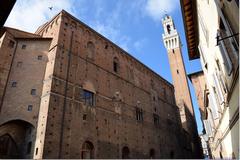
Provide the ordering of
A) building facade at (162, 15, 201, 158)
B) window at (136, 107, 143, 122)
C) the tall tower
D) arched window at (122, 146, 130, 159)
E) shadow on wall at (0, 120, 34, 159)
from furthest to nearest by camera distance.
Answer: the tall tower → building facade at (162, 15, 201, 158) → window at (136, 107, 143, 122) → arched window at (122, 146, 130, 159) → shadow on wall at (0, 120, 34, 159)

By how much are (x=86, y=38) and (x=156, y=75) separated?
13.2 meters

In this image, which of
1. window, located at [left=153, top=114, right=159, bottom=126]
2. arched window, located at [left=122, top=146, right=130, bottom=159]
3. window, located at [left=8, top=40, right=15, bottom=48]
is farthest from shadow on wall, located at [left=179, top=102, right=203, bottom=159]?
window, located at [left=8, top=40, right=15, bottom=48]

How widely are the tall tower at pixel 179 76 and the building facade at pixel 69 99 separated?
1218cm

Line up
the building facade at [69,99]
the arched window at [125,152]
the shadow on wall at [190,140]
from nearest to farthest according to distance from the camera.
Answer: the building facade at [69,99] → the arched window at [125,152] → the shadow on wall at [190,140]

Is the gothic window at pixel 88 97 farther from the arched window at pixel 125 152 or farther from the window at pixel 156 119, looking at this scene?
the window at pixel 156 119

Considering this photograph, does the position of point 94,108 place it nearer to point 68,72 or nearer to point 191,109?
point 68,72

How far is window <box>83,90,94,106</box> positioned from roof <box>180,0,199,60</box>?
7.90 metres

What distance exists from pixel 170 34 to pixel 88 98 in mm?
32179

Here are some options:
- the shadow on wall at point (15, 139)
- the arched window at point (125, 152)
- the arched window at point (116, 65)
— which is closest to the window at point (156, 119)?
the arched window at point (125, 152)

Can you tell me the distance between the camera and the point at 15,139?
40.8 ft

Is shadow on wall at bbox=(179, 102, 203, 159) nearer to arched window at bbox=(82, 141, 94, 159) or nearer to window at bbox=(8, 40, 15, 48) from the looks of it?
arched window at bbox=(82, 141, 94, 159)

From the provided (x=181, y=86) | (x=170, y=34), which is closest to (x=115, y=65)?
(x=181, y=86)

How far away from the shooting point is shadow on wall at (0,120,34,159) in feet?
39.0

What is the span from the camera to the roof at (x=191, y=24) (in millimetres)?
8250
